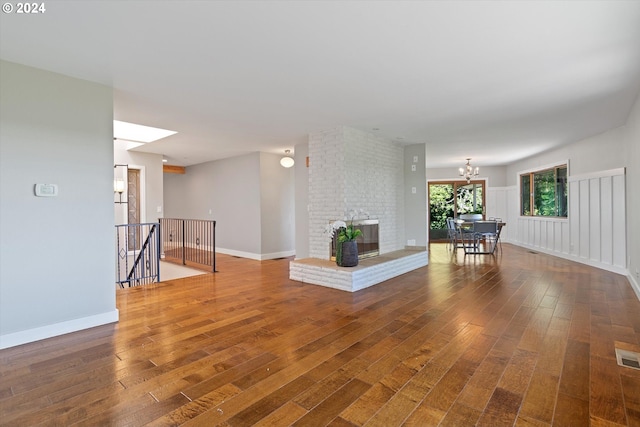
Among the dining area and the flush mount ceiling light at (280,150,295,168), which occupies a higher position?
the flush mount ceiling light at (280,150,295,168)

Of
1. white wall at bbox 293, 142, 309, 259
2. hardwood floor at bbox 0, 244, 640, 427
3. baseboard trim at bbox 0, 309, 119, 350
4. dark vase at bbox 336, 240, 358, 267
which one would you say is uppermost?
white wall at bbox 293, 142, 309, 259

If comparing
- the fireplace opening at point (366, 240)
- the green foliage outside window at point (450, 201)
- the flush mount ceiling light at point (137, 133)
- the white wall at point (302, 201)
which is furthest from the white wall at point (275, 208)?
the green foliage outside window at point (450, 201)

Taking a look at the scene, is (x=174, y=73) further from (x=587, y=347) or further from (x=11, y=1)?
(x=587, y=347)

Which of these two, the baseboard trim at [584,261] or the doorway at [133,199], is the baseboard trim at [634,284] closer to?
the baseboard trim at [584,261]

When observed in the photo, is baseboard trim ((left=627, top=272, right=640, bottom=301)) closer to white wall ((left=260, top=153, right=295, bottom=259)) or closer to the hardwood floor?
the hardwood floor

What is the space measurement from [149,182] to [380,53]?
6.66 m

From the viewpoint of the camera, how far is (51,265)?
2.98 meters

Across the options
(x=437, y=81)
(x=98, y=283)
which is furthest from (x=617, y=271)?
(x=98, y=283)

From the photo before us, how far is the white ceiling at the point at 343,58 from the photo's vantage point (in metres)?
2.12

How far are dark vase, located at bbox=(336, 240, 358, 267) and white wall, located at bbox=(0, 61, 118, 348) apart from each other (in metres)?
2.90

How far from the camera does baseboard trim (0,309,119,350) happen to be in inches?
108

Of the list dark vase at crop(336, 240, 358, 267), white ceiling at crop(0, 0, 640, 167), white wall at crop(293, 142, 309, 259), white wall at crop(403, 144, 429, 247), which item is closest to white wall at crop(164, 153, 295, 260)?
white wall at crop(293, 142, 309, 259)

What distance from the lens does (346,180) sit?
5188 mm

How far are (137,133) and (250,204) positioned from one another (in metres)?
2.77
